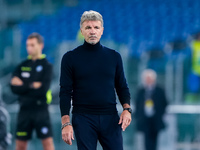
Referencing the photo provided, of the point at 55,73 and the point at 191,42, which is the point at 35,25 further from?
the point at 191,42

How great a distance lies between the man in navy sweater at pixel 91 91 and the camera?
12.9 feet

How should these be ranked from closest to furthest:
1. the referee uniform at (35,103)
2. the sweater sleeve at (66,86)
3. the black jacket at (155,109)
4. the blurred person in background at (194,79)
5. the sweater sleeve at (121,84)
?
the sweater sleeve at (66,86)
the sweater sleeve at (121,84)
the referee uniform at (35,103)
the black jacket at (155,109)
the blurred person in background at (194,79)

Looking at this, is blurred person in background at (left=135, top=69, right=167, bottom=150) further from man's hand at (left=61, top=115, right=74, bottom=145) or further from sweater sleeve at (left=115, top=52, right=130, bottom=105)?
man's hand at (left=61, top=115, right=74, bottom=145)

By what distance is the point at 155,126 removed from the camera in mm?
9141

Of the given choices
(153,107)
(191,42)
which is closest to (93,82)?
(153,107)

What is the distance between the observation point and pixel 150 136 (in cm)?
925

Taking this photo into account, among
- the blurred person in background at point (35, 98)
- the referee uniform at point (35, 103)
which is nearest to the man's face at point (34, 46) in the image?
the blurred person in background at point (35, 98)

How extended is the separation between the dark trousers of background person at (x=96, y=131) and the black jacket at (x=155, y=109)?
5136mm

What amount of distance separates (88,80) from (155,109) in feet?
17.4

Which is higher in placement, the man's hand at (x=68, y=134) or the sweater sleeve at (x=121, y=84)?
the sweater sleeve at (x=121, y=84)

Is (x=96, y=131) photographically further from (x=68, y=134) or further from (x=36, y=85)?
(x=36, y=85)

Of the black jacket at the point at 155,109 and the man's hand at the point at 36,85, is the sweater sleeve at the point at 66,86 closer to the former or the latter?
the man's hand at the point at 36,85

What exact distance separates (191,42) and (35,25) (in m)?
3.42

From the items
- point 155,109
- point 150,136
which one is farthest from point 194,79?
point 150,136
